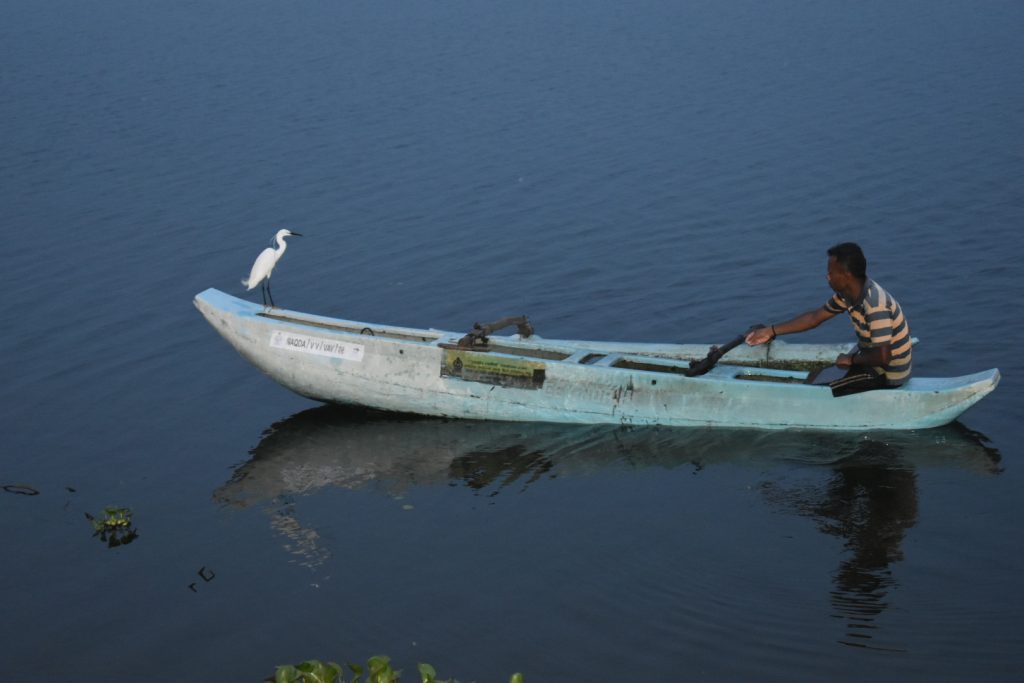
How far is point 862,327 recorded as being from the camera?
28.3 ft

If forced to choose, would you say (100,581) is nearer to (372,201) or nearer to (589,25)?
(372,201)

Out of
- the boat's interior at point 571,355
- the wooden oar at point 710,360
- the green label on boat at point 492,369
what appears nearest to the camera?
the wooden oar at point 710,360

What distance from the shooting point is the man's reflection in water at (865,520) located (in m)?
7.06

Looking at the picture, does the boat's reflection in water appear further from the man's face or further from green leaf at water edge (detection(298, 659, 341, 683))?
green leaf at water edge (detection(298, 659, 341, 683))

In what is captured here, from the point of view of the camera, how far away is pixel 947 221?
14805 millimetres

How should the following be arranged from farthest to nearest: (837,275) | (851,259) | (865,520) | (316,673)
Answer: (837,275) → (851,259) → (865,520) → (316,673)

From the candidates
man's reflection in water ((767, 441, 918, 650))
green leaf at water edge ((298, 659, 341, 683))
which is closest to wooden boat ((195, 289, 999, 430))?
man's reflection in water ((767, 441, 918, 650))

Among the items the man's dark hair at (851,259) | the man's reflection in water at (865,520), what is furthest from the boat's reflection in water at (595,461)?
the man's dark hair at (851,259)

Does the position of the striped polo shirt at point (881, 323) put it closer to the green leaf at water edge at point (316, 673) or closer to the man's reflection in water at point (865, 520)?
the man's reflection in water at point (865, 520)

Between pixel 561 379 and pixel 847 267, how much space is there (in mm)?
2546

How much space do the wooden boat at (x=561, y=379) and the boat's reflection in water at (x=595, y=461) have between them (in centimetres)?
13

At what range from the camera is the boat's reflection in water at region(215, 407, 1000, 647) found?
8258mm

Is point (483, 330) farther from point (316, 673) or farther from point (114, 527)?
point (316, 673)

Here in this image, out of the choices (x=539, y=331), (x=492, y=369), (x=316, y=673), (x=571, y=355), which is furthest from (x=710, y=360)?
(x=316, y=673)
